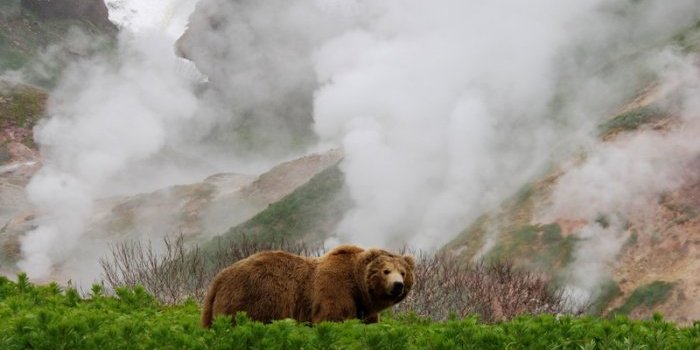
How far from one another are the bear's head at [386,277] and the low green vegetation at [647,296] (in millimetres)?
13363

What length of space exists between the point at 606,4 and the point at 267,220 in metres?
21.6

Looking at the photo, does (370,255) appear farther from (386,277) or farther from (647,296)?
(647,296)

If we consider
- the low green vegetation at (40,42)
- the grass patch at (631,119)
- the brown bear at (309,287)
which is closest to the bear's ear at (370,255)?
the brown bear at (309,287)

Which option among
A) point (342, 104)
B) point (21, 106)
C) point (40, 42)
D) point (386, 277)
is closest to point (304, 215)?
point (342, 104)

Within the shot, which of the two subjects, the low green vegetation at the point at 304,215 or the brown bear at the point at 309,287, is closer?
the brown bear at the point at 309,287

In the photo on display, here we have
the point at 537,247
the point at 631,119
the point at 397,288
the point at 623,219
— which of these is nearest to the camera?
the point at 397,288

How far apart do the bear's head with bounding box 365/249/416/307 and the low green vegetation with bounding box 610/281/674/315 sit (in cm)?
1336

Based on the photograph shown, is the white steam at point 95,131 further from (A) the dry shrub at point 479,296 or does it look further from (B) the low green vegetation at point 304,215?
(A) the dry shrub at point 479,296

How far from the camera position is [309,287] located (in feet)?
22.7

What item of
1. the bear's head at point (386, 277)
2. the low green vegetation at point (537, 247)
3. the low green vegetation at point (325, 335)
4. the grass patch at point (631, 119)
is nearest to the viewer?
the low green vegetation at point (325, 335)

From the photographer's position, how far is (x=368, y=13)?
59.4 m

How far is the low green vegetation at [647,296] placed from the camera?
18641 mm

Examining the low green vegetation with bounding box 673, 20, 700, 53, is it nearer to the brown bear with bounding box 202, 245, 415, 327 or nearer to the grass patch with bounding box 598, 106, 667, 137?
the grass patch with bounding box 598, 106, 667, 137

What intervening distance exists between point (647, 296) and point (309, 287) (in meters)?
14.9
